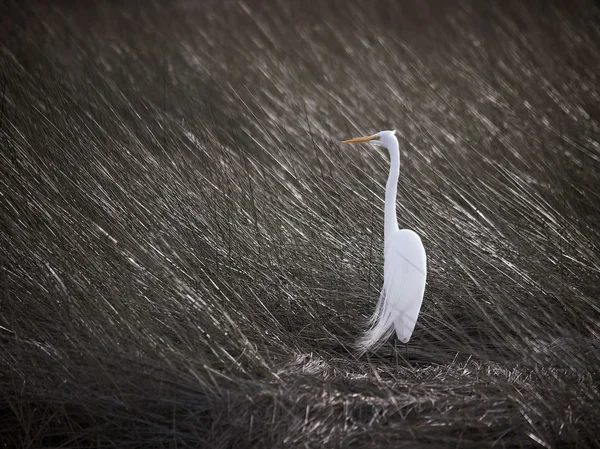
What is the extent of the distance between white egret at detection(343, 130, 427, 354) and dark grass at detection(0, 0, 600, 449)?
0.30 feet

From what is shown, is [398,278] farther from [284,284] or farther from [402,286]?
[284,284]

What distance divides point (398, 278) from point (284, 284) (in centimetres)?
42

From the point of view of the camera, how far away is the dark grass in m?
1.59

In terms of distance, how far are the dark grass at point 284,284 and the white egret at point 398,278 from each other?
0.09 metres

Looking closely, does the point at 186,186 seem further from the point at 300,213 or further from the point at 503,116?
the point at 503,116

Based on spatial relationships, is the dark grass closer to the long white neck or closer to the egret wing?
the egret wing

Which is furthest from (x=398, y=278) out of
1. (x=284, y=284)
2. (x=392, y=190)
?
(x=284, y=284)

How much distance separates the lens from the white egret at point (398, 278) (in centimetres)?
188

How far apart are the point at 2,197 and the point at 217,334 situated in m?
0.79

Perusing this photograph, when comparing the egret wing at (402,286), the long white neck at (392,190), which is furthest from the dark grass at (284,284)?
the long white neck at (392,190)

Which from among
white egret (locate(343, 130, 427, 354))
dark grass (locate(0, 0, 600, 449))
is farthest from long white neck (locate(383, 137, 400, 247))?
dark grass (locate(0, 0, 600, 449))

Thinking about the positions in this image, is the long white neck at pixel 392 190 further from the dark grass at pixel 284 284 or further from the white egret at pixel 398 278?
the dark grass at pixel 284 284

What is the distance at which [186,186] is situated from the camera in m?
2.24

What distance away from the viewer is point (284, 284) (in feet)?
7.08
